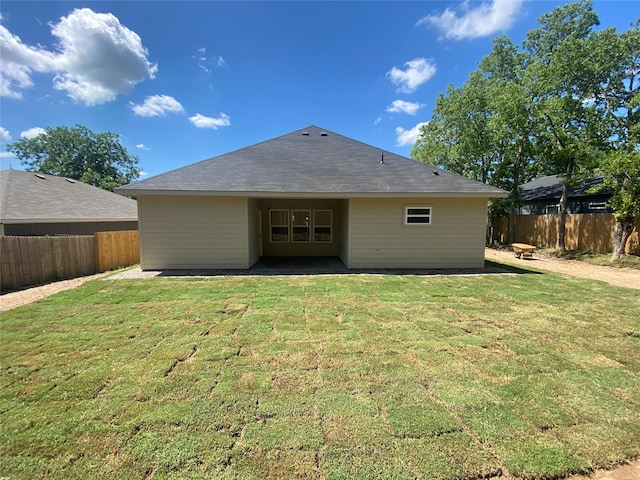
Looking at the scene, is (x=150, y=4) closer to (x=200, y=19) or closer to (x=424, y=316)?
(x=200, y=19)

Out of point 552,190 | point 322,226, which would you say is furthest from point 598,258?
point 322,226

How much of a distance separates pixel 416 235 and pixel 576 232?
10873 millimetres

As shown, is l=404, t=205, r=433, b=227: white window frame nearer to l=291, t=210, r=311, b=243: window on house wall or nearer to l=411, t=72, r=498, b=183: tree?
l=291, t=210, r=311, b=243: window on house wall

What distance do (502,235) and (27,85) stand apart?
29.2 m

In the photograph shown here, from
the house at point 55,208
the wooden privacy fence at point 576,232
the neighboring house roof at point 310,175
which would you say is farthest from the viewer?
the wooden privacy fence at point 576,232

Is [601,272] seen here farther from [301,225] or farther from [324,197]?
[301,225]

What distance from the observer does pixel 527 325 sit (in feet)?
14.5

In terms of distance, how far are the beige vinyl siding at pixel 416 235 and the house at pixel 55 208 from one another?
11.8m

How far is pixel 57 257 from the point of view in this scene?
7.83 m

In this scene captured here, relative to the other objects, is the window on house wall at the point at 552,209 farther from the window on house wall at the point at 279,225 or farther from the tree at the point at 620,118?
the window on house wall at the point at 279,225

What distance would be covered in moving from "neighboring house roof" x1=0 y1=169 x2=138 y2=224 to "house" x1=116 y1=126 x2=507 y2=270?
5568 mm

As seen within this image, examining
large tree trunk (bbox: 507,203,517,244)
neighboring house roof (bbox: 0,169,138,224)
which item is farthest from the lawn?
large tree trunk (bbox: 507,203,517,244)

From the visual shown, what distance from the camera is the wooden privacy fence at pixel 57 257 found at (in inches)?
273

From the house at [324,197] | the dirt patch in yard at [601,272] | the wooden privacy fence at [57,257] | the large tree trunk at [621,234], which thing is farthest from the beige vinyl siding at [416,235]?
the wooden privacy fence at [57,257]
